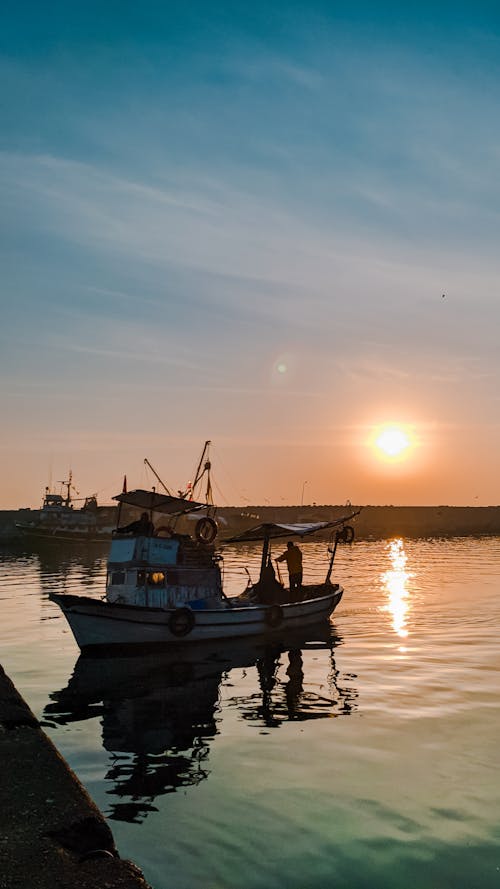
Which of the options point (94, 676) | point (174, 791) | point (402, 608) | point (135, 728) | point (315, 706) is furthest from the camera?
point (402, 608)

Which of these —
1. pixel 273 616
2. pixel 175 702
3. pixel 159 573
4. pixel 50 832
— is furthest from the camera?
pixel 273 616

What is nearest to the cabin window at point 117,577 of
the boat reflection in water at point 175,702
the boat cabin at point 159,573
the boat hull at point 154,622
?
the boat cabin at point 159,573

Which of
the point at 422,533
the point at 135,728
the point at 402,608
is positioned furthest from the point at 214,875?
the point at 422,533

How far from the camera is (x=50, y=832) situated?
9820 millimetres

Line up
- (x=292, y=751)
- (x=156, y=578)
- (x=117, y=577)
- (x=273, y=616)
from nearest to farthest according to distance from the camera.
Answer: (x=292, y=751) → (x=156, y=578) → (x=117, y=577) → (x=273, y=616)

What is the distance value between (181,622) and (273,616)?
18.9ft

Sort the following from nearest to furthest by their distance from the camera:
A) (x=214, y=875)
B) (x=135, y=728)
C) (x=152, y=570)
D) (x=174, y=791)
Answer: (x=214, y=875), (x=174, y=791), (x=135, y=728), (x=152, y=570)

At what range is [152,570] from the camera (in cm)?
3109

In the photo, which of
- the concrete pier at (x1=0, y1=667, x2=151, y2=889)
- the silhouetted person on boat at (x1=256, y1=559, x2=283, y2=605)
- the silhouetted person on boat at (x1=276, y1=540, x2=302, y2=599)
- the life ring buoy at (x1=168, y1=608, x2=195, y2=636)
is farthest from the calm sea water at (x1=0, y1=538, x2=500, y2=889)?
the silhouetted person on boat at (x1=276, y1=540, x2=302, y2=599)

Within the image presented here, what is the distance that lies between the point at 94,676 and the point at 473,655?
14.8 m

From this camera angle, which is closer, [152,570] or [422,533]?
[152,570]

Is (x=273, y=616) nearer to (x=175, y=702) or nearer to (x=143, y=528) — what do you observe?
(x=143, y=528)

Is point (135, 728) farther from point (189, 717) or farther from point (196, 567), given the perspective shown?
point (196, 567)

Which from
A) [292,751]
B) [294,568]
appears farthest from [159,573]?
[292,751]
